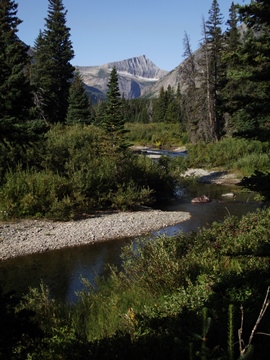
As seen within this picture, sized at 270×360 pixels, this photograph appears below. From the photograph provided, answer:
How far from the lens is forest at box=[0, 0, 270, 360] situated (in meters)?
3.43

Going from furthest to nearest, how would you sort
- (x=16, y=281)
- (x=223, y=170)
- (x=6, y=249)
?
(x=223, y=170) < (x=6, y=249) < (x=16, y=281)

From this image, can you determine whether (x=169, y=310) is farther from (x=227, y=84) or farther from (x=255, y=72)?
(x=227, y=84)

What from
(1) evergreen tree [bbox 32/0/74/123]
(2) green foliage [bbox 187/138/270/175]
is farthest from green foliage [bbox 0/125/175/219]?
(1) evergreen tree [bbox 32/0/74/123]

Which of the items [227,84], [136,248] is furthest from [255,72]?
[227,84]

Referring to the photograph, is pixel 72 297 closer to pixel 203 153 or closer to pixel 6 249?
Answer: pixel 6 249

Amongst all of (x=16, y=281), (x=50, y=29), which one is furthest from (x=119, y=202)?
(x=50, y=29)

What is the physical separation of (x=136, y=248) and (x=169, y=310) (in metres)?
7.03

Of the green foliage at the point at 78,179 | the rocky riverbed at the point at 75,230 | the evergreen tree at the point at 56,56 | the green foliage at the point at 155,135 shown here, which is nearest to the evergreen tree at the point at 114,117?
the green foliage at the point at 78,179

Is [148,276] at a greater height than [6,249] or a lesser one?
greater

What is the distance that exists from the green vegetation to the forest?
0.07 feet

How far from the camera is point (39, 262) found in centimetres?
1292

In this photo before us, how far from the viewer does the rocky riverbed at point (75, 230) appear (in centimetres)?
1445

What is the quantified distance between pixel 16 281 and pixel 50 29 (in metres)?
46.9

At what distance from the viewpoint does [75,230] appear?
54.1 feet
